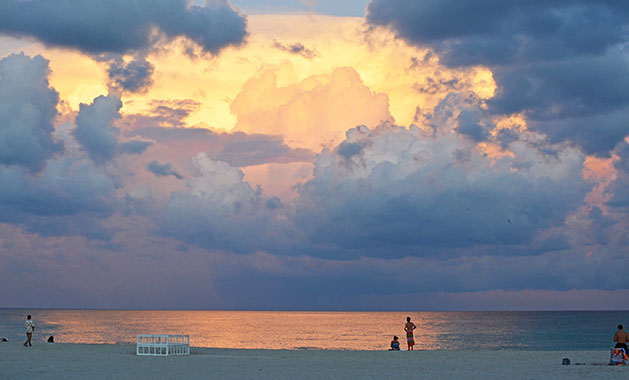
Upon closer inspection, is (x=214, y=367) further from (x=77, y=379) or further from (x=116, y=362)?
(x=77, y=379)

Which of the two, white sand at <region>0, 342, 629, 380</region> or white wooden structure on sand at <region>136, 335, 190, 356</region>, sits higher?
white wooden structure on sand at <region>136, 335, 190, 356</region>

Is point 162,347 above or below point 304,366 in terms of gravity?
above

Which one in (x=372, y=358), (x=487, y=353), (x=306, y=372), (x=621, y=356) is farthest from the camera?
(x=487, y=353)

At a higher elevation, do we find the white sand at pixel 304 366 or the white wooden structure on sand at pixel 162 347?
the white wooden structure on sand at pixel 162 347

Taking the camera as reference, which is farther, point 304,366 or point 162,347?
point 162,347

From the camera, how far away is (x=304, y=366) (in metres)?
31.6

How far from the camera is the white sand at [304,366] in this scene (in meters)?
27.2

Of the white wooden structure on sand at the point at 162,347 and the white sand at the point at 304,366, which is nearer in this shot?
the white sand at the point at 304,366

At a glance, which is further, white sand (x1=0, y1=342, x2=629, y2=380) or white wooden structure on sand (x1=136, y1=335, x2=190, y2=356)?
white wooden structure on sand (x1=136, y1=335, x2=190, y2=356)

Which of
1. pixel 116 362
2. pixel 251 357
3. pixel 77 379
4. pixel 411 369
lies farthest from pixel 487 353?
pixel 77 379

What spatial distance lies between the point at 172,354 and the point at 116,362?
5378 millimetres

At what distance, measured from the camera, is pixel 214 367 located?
30766mm

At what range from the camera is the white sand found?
89.1 feet

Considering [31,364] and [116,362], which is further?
[116,362]
